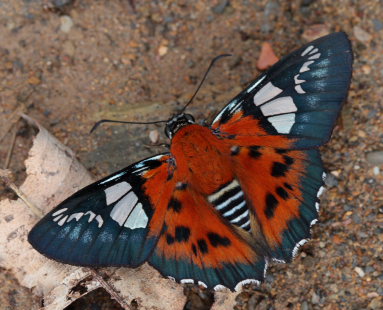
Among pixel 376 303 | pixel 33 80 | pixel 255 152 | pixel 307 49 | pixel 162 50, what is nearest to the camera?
pixel 307 49

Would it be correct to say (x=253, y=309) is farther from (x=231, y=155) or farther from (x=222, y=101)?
(x=222, y=101)

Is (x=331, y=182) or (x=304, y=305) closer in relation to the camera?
(x=304, y=305)

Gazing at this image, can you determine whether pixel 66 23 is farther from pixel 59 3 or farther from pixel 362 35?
pixel 362 35

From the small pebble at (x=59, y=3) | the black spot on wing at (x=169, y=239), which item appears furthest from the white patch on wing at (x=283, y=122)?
the small pebble at (x=59, y=3)

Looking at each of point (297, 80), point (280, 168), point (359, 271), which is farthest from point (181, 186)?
point (359, 271)

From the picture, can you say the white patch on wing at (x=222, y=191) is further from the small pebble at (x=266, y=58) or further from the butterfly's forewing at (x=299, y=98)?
the small pebble at (x=266, y=58)

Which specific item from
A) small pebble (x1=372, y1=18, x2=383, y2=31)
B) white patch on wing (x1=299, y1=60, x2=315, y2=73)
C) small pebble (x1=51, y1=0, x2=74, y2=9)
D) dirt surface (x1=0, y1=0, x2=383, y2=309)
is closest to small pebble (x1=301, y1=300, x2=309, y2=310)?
dirt surface (x1=0, y1=0, x2=383, y2=309)

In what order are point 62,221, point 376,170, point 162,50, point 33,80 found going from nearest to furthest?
point 62,221, point 376,170, point 33,80, point 162,50

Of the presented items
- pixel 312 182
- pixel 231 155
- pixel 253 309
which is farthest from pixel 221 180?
pixel 253 309
